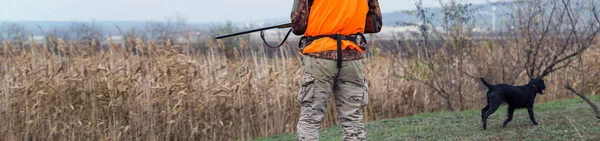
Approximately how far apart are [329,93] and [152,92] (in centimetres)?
480

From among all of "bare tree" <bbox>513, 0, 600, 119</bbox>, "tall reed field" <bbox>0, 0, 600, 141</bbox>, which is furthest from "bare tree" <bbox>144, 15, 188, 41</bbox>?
"bare tree" <bbox>513, 0, 600, 119</bbox>

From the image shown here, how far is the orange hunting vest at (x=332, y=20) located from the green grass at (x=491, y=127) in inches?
96.3

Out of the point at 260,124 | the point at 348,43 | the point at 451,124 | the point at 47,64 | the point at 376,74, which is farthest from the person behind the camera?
the point at 376,74

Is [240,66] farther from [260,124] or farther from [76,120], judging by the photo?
[76,120]

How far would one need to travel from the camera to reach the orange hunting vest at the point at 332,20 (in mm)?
5754

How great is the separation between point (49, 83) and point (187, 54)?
1.90 m

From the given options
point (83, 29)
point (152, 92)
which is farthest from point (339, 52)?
point (83, 29)

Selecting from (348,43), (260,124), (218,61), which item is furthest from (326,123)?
(348,43)

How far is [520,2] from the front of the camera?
37.7ft

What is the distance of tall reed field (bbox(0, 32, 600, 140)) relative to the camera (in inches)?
389

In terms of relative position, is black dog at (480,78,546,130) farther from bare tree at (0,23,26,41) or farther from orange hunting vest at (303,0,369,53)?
bare tree at (0,23,26,41)

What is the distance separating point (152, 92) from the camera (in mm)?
10297

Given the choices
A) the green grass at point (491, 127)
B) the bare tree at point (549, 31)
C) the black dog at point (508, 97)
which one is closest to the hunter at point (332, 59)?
the green grass at point (491, 127)

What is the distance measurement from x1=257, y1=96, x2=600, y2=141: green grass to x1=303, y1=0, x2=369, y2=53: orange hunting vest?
2.44m
